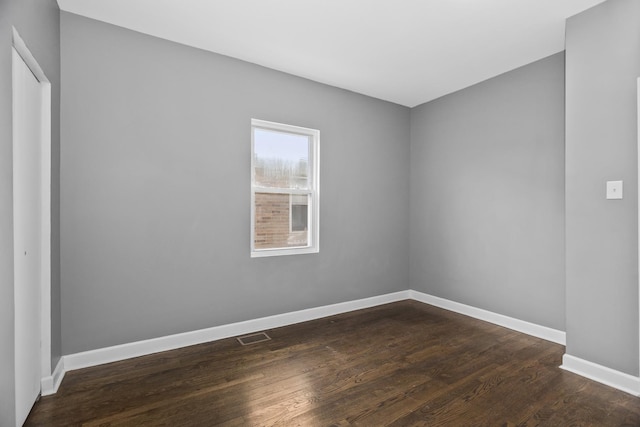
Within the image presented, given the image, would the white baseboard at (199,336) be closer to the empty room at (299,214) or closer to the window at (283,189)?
the empty room at (299,214)

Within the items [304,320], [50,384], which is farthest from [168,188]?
[304,320]

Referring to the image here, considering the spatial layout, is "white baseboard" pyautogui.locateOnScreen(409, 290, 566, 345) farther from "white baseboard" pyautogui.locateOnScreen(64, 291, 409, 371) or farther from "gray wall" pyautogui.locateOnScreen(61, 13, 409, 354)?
"gray wall" pyautogui.locateOnScreen(61, 13, 409, 354)

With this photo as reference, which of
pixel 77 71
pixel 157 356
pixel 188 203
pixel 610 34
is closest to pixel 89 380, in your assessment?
pixel 157 356

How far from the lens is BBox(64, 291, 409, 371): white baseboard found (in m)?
2.65

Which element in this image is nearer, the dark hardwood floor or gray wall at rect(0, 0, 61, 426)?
gray wall at rect(0, 0, 61, 426)

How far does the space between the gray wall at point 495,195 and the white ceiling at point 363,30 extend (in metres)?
0.40

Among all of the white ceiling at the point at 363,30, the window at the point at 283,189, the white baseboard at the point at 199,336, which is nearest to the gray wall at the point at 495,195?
the white ceiling at the point at 363,30

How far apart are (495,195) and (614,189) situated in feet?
4.48

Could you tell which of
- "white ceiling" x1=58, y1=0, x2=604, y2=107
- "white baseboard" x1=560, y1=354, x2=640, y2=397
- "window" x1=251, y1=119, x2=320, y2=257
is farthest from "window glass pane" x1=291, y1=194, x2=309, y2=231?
"white baseboard" x1=560, y1=354, x2=640, y2=397

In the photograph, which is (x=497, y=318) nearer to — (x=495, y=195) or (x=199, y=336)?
(x=495, y=195)

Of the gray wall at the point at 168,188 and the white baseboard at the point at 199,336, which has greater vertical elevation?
the gray wall at the point at 168,188

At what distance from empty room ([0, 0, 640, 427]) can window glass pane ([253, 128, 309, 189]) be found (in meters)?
0.03

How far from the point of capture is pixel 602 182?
2463 mm

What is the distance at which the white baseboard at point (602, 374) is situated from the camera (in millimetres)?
2299
